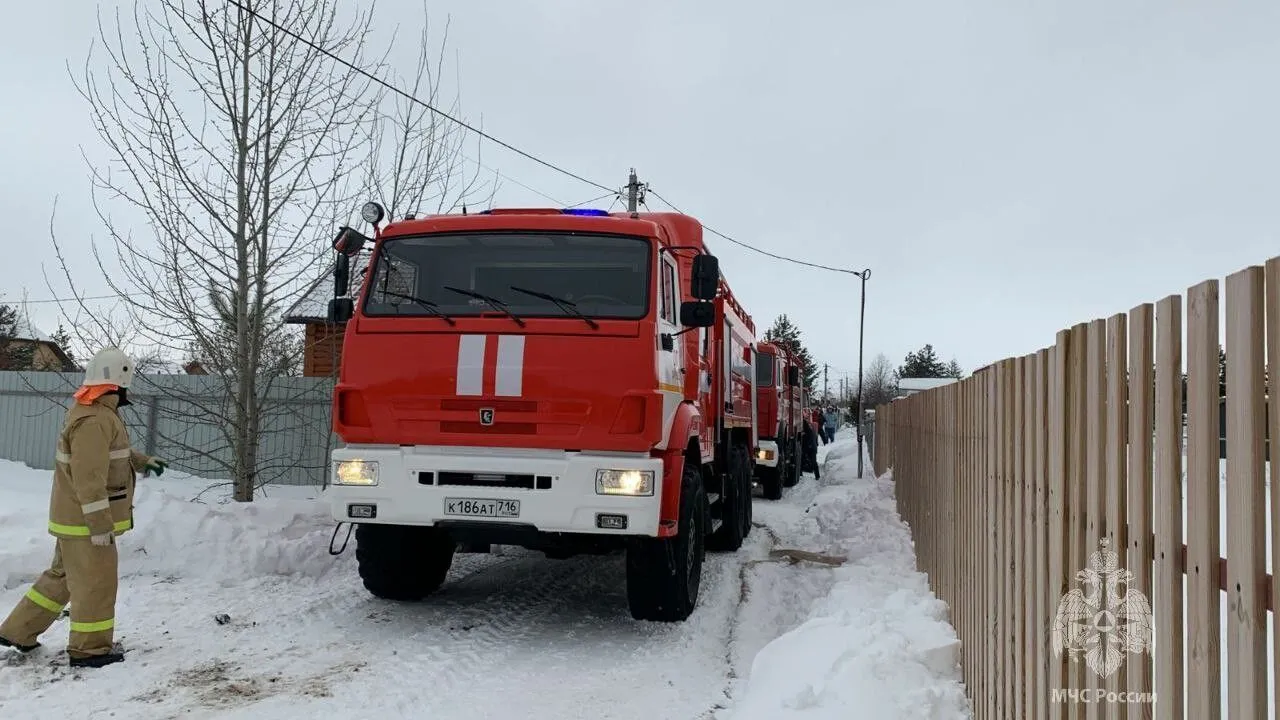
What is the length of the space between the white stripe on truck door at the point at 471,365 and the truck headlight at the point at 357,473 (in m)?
0.75

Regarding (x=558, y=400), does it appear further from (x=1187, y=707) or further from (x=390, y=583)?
(x=1187, y=707)

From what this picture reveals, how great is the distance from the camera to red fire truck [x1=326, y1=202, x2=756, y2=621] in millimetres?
5531

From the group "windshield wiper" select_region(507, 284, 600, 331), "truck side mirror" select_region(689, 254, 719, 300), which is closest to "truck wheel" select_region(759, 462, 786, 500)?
"truck side mirror" select_region(689, 254, 719, 300)

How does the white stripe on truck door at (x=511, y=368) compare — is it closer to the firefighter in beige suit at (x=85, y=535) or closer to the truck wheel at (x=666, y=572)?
the truck wheel at (x=666, y=572)

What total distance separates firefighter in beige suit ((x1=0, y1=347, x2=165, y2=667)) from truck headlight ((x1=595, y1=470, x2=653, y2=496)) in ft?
9.15

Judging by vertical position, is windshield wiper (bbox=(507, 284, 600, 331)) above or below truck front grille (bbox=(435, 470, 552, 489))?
above

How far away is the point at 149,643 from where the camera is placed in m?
5.52

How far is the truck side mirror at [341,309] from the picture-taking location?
20.9 feet

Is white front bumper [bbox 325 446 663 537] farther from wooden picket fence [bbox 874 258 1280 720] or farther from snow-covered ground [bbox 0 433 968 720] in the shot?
wooden picket fence [bbox 874 258 1280 720]

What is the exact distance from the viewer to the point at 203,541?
7.64 meters

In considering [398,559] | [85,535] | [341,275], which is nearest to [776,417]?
[398,559]

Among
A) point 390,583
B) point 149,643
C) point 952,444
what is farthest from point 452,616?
point 952,444

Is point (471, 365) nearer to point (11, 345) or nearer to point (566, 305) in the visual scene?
point (566, 305)

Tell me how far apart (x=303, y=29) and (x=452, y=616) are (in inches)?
286
